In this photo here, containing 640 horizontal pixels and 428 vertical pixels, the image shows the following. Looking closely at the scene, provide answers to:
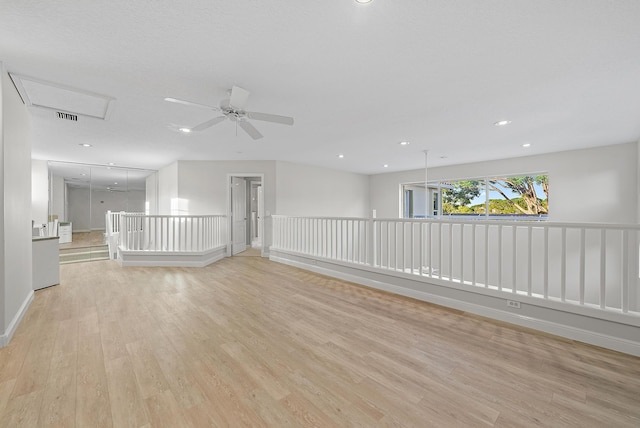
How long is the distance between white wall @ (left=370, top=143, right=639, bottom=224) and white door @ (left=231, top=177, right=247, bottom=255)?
635cm

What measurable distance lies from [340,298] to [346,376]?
1609 millimetres

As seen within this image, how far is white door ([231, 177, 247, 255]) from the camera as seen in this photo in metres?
6.62

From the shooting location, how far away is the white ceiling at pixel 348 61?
1.66 metres

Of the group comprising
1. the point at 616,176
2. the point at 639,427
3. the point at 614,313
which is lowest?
the point at 639,427

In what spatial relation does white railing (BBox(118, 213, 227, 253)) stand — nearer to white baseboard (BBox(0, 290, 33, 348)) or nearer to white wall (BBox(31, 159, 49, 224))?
white wall (BBox(31, 159, 49, 224))

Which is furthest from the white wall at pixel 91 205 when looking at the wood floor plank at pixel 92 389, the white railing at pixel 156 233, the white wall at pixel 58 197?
the wood floor plank at pixel 92 389

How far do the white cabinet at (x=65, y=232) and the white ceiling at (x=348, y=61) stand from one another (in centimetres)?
322

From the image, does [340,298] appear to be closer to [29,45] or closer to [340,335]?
[340,335]

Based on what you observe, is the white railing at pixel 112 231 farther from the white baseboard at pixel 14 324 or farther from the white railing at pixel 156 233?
the white baseboard at pixel 14 324

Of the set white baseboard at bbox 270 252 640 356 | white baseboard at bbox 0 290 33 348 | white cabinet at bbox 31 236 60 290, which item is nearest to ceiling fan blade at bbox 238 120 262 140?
white baseboard at bbox 270 252 640 356

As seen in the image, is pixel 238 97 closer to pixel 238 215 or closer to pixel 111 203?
pixel 238 215

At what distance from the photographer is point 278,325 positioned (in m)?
2.54

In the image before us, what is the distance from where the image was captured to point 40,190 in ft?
19.7

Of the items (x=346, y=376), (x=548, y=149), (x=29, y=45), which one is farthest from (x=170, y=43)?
(x=548, y=149)
